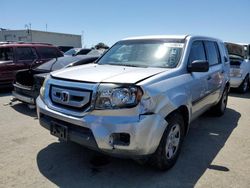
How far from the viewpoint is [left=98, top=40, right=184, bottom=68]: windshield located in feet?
13.0

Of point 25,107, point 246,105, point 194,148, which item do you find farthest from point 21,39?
point 194,148

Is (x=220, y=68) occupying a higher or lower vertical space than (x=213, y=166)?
higher

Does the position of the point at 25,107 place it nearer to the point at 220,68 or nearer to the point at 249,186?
the point at 220,68

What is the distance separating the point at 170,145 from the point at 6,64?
7.55 metres

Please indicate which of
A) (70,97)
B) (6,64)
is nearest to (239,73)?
(70,97)

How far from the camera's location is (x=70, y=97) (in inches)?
127

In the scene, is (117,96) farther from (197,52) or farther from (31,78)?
(31,78)

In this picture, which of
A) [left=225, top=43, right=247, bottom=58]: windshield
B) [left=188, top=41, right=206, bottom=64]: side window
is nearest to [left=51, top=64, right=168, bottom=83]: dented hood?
[left=188, top=41, right=206, bottom=64]: side window

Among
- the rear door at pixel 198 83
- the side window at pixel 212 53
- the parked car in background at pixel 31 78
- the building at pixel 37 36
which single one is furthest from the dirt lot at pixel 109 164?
the building at pixel 37 36

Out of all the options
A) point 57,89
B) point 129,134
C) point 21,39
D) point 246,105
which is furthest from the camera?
point 21,39

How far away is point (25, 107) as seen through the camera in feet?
23.0

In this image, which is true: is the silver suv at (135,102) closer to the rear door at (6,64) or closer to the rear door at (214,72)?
the rear door at (214,72)

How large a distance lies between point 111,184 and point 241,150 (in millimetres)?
2371

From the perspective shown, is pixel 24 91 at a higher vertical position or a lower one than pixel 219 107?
higher
